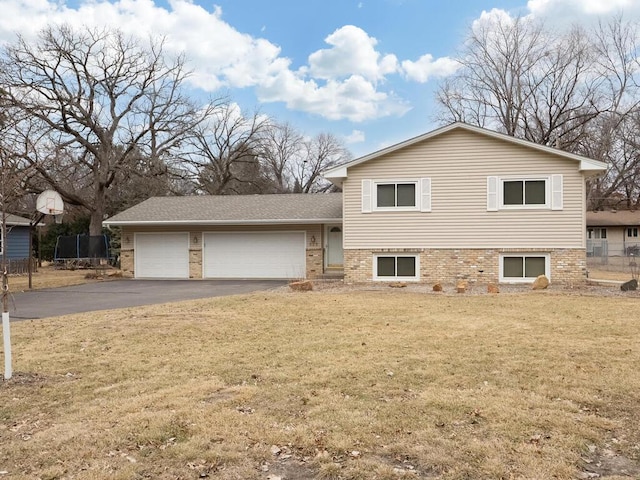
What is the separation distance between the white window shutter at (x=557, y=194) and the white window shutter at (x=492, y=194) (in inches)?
67.2

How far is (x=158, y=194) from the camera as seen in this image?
33.5 meters

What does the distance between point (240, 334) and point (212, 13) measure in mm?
13994

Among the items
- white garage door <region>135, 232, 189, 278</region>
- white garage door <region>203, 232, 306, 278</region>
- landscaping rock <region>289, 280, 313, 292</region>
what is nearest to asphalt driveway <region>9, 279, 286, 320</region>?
white garage door <region>203, 232, 306, 278</region>

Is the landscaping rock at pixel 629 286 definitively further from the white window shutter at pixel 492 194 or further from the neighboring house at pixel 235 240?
the neighboring house at pixel 235 240

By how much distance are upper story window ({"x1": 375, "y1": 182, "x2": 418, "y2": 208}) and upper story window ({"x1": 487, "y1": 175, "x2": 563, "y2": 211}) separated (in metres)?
2.44

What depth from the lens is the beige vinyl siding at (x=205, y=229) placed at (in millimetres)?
19922

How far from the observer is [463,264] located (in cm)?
1608

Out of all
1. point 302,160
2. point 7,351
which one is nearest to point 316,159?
point 302,160

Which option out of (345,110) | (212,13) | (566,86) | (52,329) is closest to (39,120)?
(212,13)

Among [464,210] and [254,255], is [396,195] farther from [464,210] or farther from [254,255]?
[254,255]

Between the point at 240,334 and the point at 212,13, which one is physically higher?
the point at 212,13

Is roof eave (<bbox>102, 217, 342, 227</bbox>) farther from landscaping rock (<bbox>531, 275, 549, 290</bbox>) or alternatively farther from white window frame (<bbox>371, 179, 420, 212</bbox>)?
landscaping rock (<bbox>531, 275, 549, 290</bbox>)

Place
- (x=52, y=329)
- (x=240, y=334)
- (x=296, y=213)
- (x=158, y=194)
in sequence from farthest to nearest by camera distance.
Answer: (x=158, y=194), (x=296, y=213), (x=52, y=329), (x=240, y=334)

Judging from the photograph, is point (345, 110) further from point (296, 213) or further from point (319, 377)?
point (319, 377)
